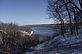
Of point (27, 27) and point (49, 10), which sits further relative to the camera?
point (27, 27)

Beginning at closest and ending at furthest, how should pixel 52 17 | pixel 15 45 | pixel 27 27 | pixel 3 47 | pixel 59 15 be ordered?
1. pixel 3 47
2. pixel 15 45
3. pixel 59 15
4. pixel 52 17
5. pixel 27 27

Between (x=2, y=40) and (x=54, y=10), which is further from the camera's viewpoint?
(x=54, y=10)

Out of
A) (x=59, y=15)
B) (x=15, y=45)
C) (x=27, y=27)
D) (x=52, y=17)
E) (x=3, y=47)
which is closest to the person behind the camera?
(x=3, y=47)

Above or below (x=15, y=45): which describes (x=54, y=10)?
above

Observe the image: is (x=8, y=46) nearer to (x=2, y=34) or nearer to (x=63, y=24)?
(x=2, y=34)

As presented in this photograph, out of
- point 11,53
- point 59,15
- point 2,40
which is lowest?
point 11,53

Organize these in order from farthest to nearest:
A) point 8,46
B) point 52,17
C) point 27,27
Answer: point 27,27, point 52,17, point 8,46

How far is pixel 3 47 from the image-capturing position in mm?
17891

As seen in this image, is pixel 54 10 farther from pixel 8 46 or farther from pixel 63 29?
pixel 8 46

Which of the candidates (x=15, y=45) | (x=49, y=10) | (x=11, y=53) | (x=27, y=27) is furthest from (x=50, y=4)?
(x=27, y=27)

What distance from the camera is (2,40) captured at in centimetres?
1892

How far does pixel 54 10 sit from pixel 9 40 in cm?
2280

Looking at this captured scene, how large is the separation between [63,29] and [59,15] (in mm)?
4981

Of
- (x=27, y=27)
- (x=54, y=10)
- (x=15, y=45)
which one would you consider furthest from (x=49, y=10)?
(x=27, y=27)
